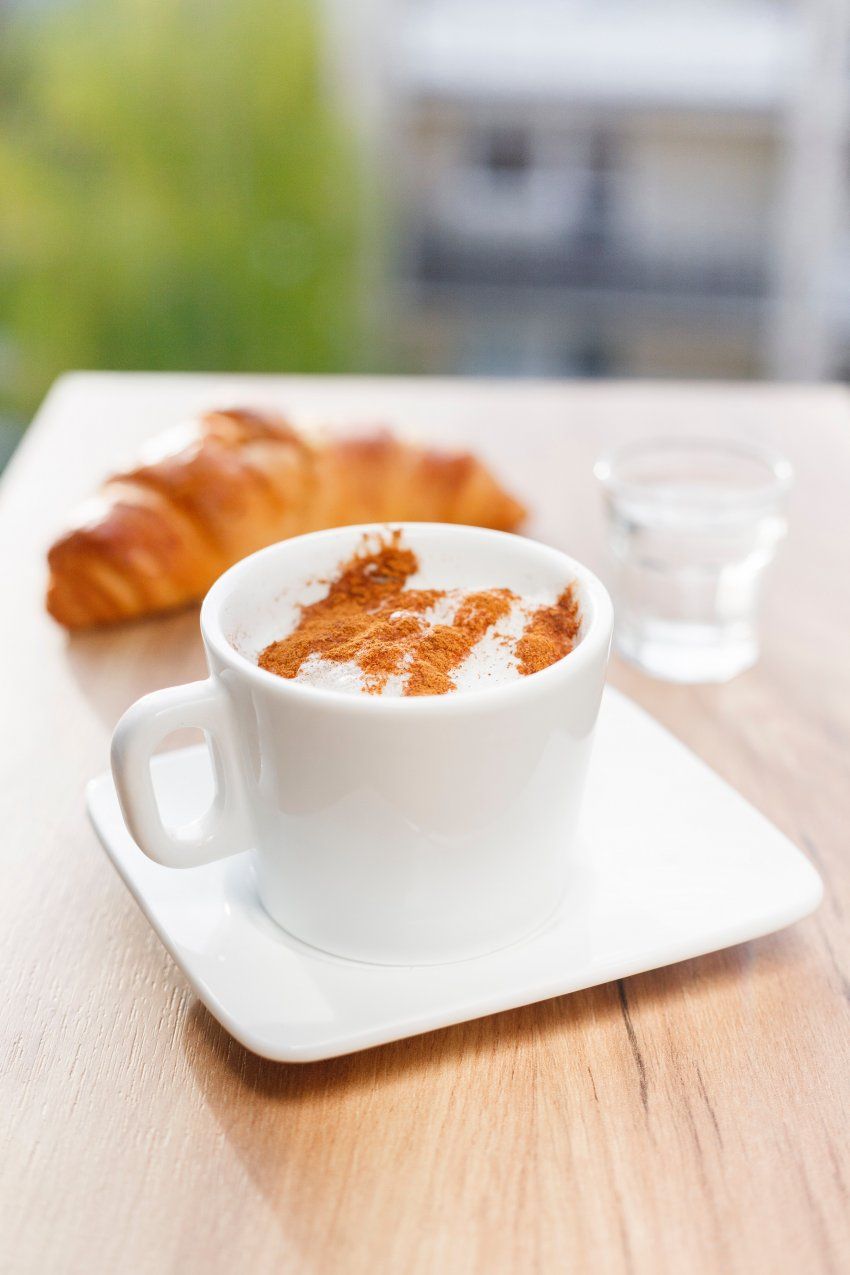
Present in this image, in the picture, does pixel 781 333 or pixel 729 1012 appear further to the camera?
pixel 781 333

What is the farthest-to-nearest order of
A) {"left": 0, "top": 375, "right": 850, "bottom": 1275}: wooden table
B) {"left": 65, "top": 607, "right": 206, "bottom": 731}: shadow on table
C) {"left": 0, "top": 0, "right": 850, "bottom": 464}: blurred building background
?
{"left": 0, "top": 0, "right": 850, "bottom": 464}: blurred building background < {"left": 65, "top": 607, "right": 206, "bottom": 731}: shadow on table < {"left": 0, "top": 375, "right": 850, "bottom": 1275}: wooden table

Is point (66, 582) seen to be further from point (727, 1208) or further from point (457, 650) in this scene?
point (727, 1208)

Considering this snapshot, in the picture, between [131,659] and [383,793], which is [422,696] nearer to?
[383,793]

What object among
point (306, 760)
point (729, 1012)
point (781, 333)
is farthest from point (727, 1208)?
point (781, 333)

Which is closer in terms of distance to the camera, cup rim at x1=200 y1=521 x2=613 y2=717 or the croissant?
cup rim at x1=200 y1=521 x2=613 y2=717

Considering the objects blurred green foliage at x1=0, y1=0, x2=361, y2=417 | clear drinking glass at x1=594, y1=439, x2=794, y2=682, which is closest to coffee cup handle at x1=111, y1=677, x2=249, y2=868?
clear drinking glass at x1=594, y1=439, x2=794, y2=682

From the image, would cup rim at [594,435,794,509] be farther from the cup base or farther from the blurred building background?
the blurred building background
